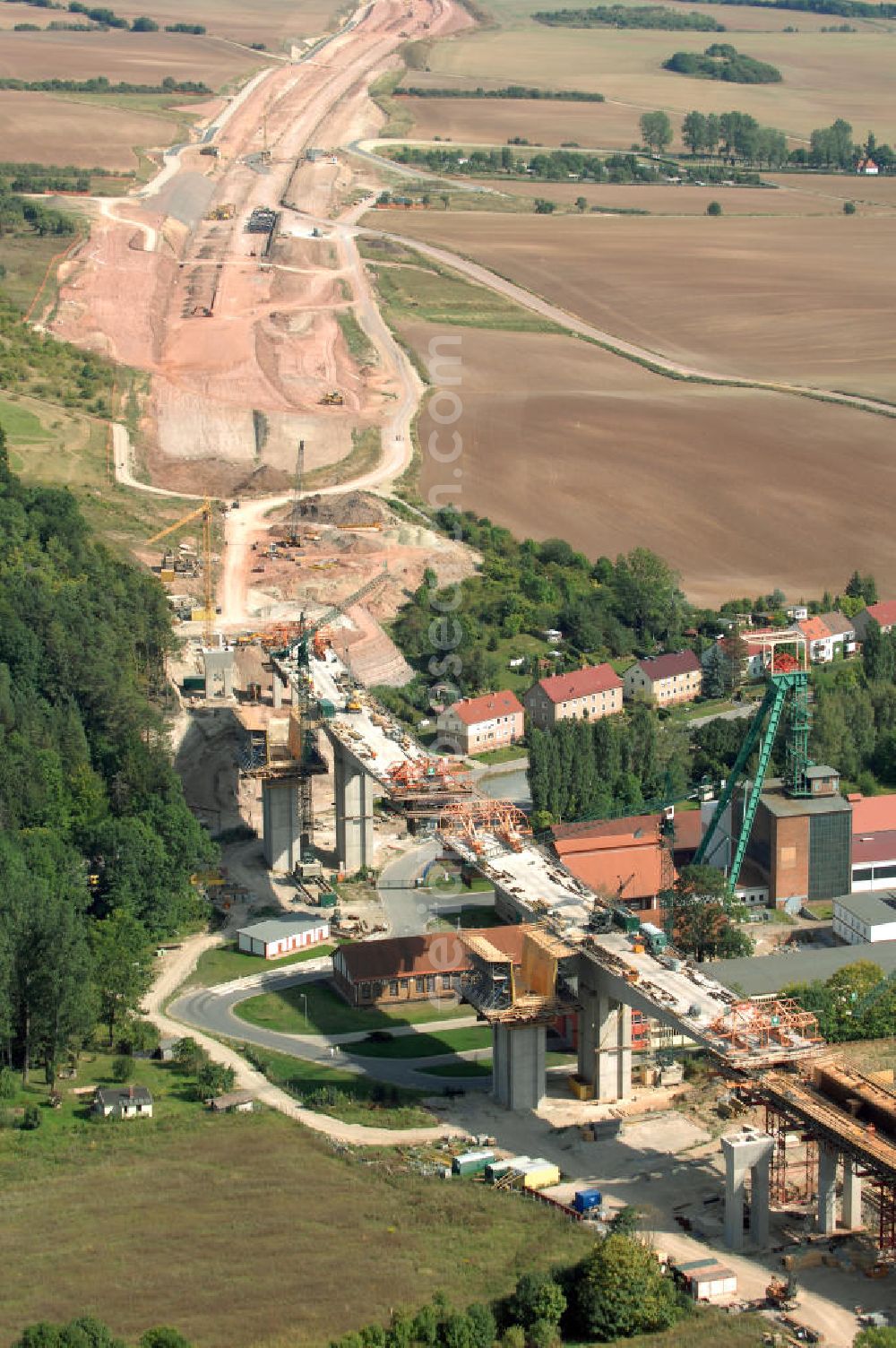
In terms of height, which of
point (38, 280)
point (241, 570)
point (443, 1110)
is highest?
point (38, 280)

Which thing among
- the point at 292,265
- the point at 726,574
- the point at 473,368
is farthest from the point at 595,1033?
the point at 292,265

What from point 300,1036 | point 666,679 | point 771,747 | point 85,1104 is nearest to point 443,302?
point 666,679

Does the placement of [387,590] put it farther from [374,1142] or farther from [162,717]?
[374,1142]

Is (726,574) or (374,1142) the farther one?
(726,574)

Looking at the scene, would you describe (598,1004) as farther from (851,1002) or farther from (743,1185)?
(851,1002)

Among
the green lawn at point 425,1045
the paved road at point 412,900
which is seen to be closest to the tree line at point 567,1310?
the green lawn at point 425,1045

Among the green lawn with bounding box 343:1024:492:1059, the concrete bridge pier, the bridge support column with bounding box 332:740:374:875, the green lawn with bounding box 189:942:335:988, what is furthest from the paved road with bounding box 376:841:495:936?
the concrete bridge pier
